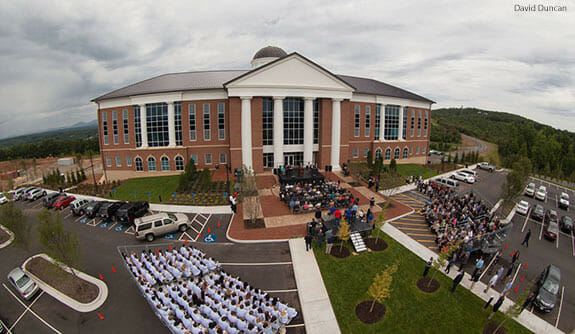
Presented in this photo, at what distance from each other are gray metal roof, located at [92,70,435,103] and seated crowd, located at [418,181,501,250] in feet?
79.9

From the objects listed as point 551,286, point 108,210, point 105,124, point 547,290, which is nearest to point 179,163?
point 105,124

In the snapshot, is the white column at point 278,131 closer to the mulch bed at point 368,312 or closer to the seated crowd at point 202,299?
the seated crowd at point 202,299

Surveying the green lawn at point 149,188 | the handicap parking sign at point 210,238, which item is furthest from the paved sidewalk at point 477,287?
the green lawn at point 149,188

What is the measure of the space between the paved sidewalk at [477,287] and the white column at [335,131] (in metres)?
19.2

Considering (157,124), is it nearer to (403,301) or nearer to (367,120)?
(367,120)

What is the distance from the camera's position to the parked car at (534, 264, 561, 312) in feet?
40.1

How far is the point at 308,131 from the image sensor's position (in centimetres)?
3703

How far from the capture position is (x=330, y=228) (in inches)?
706

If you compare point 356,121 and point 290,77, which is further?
point 356,121

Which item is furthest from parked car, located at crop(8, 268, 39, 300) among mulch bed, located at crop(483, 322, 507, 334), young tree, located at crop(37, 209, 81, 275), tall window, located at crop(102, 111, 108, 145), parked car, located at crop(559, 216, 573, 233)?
parked car, located at crop(559, 216, 573, 233)

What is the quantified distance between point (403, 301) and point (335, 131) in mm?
28955

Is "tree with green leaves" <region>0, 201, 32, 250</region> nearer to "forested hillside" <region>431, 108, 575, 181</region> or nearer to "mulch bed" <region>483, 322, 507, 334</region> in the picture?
"mulch bed" <region>483, 322, 507, 334</region>

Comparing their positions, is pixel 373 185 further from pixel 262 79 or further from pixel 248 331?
pixel 248 331

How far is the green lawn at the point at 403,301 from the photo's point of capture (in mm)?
11055
